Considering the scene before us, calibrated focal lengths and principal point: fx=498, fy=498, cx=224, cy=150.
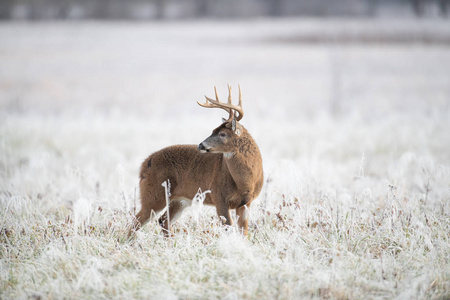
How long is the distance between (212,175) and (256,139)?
752 centimetres

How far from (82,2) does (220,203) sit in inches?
882

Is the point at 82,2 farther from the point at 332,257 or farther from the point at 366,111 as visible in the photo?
the point at 332,257

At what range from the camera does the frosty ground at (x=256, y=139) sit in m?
4.36

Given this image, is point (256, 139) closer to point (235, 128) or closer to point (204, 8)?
point (235, 128)

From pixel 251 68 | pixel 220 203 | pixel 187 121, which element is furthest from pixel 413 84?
pixel 220 203

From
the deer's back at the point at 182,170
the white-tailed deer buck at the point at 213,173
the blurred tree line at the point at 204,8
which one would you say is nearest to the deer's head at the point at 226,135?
the white-tailed deer buck at the point at 213,173

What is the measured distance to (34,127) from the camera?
13422mm

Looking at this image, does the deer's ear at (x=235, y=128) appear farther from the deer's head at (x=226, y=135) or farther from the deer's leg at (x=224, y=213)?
the deer's leg at (x=224, y=213)

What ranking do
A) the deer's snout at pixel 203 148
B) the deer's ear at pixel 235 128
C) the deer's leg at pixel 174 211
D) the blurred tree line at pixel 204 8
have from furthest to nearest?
the blurred tree line at pixel 204 8, the deer's leg at pixel 174 211, the deer's ear at pixel 235 128, the deer's snout at pixel 203 148

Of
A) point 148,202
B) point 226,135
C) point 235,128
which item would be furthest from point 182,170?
point 235,128

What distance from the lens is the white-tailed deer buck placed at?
4965 millimetres

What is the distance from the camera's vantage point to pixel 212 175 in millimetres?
5184

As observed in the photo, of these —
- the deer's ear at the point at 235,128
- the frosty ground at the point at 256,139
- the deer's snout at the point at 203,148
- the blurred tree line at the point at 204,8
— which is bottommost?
the frosty ground at the point at 256,139

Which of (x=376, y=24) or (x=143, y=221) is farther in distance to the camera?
(x=376, y=24)
